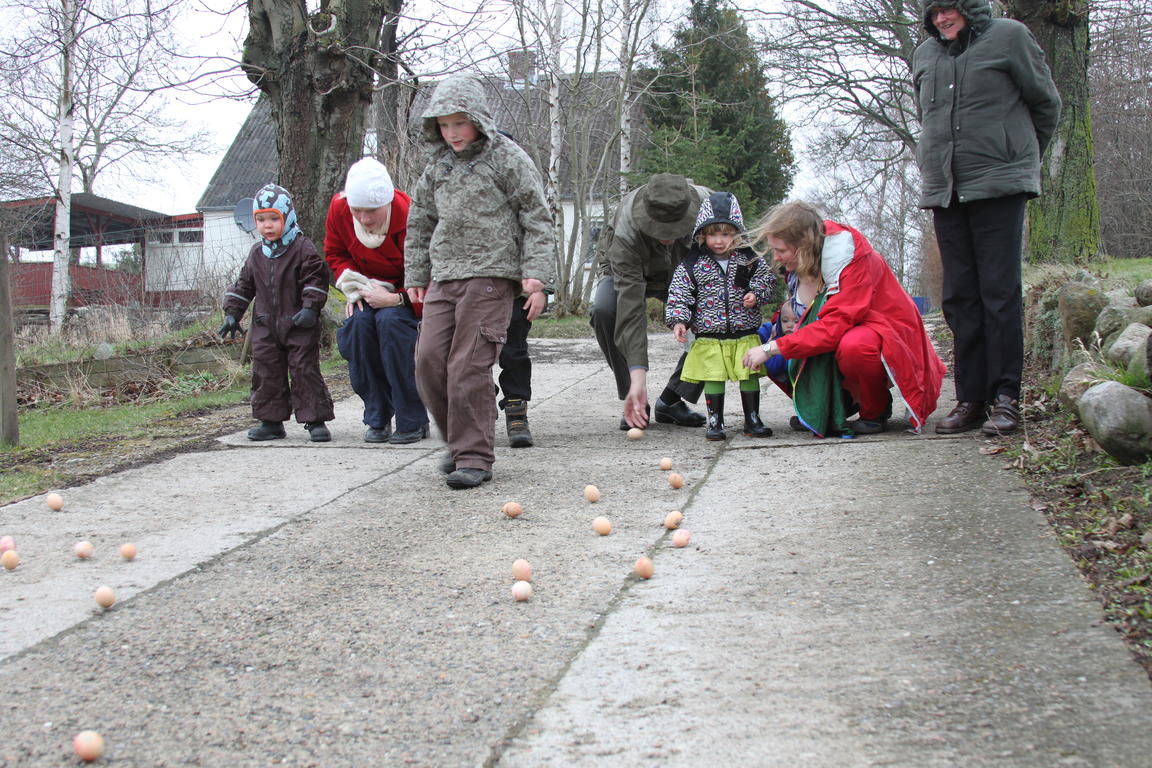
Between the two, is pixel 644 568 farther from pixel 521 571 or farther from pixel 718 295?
pixel 718 295

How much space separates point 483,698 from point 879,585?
1.24 meters

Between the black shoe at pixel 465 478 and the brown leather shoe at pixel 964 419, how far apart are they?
2.34 metres

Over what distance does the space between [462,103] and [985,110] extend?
2.51 metres

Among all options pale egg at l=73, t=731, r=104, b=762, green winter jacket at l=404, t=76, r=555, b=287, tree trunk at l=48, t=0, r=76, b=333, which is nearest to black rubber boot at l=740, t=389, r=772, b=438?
green winter jacket at l=404, t=76, r=555, b=287

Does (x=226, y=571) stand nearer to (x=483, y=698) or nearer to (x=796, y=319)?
(x=483, y=698)

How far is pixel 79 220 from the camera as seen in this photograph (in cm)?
3203

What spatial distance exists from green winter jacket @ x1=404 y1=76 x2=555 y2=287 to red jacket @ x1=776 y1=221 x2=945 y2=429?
4.45 ft

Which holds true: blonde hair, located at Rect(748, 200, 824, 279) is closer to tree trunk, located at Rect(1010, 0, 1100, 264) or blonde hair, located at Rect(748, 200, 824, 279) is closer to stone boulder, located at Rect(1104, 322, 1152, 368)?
stone boulder, located at Rect(1104, 322, 1152, 368)

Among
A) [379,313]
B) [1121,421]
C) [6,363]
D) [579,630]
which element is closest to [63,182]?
[6,363]

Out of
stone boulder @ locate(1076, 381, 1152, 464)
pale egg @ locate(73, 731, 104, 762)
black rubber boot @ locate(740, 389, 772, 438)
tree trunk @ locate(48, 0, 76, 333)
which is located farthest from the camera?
tree trunk @ locate(48, 0, 76, 333)

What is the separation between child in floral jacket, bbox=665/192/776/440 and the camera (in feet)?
17.2

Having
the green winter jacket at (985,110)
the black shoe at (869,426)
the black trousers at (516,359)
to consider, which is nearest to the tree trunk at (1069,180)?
the green winter jacket at (985,110)

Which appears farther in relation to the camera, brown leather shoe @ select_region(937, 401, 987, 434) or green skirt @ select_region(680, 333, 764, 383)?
green skirt @ select_region(680, 333, 764, 383)

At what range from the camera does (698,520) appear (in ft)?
12.4
